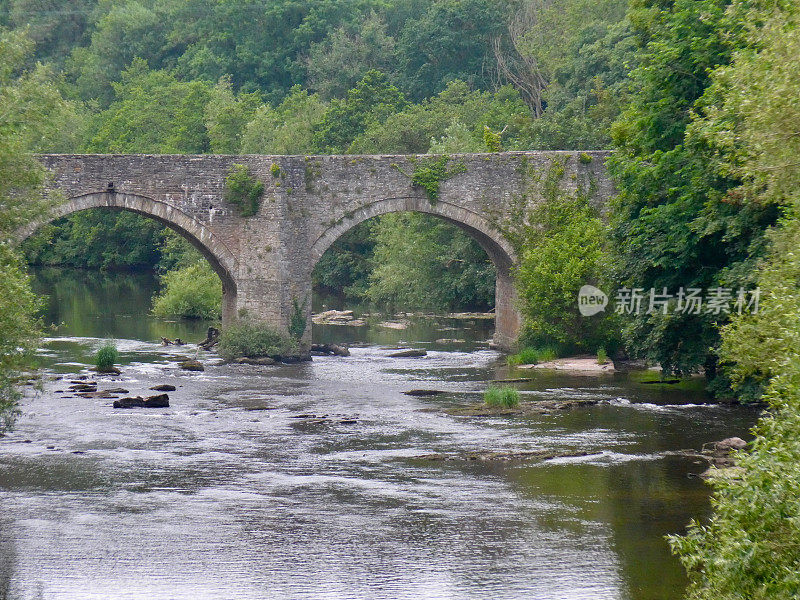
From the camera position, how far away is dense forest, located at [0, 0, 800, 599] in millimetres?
13344

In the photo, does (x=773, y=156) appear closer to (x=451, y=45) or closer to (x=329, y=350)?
(x=329, y=350)

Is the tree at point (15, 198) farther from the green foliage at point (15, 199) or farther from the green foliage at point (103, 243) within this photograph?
the green foliage at point (103, 243)

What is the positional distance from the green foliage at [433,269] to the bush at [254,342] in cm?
997

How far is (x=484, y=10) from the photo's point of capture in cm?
5644

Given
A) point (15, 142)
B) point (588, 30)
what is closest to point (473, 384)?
point (15, 142)

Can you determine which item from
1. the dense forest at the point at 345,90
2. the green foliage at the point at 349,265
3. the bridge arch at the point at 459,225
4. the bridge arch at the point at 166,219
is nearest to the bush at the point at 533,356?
the bridge arch at the point at 459,225

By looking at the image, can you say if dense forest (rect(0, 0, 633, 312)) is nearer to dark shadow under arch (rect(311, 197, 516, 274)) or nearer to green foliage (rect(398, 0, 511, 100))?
green foliage (rect(398, 0, 511, 100))

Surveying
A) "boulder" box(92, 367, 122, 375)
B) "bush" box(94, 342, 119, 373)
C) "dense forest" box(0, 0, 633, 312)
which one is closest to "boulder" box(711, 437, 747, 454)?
"boulder" box(92, 367, 122, 375)

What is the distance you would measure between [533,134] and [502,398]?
644 inches

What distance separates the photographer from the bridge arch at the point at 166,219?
26359 mm

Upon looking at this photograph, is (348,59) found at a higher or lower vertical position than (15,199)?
higher

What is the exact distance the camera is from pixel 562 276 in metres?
26.8

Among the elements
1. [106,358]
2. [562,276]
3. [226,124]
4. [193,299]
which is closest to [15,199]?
[106,358]

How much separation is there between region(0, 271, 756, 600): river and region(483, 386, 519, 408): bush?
2.72 ft
